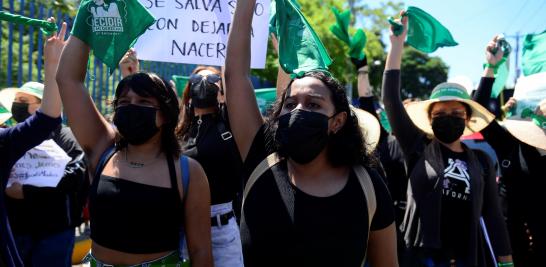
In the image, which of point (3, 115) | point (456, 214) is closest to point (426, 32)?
point (456, 214)

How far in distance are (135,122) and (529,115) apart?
3.16m

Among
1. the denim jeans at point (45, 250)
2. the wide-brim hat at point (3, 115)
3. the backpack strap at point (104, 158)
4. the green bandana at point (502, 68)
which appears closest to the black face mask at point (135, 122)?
the backpack strap at point (104, 158)

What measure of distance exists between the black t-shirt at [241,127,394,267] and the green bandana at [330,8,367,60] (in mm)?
2425

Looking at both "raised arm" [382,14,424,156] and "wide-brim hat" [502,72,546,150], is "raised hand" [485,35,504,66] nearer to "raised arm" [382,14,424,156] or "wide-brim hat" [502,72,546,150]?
"wide-brim hat" [502,72,546,150]

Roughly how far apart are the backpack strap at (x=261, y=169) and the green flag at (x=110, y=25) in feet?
2.98

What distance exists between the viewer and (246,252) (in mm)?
2107

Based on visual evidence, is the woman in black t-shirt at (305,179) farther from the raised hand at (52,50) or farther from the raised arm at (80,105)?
the raised hand at (52,50)

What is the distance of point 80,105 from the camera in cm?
245

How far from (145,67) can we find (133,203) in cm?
591

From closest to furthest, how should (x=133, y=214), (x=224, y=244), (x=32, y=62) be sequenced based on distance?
1. (x=133, y=214)
2. (x=224, y=244)
3. (x=32, y=62)

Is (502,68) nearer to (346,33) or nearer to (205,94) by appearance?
(346,33)

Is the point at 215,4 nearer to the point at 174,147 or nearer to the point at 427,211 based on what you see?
the point at 174,147

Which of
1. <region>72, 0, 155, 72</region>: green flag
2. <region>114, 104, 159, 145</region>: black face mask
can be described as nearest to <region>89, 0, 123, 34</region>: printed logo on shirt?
<region>72, 0, 155, 72</region>: green flag

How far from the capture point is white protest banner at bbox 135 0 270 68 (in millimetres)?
3332
